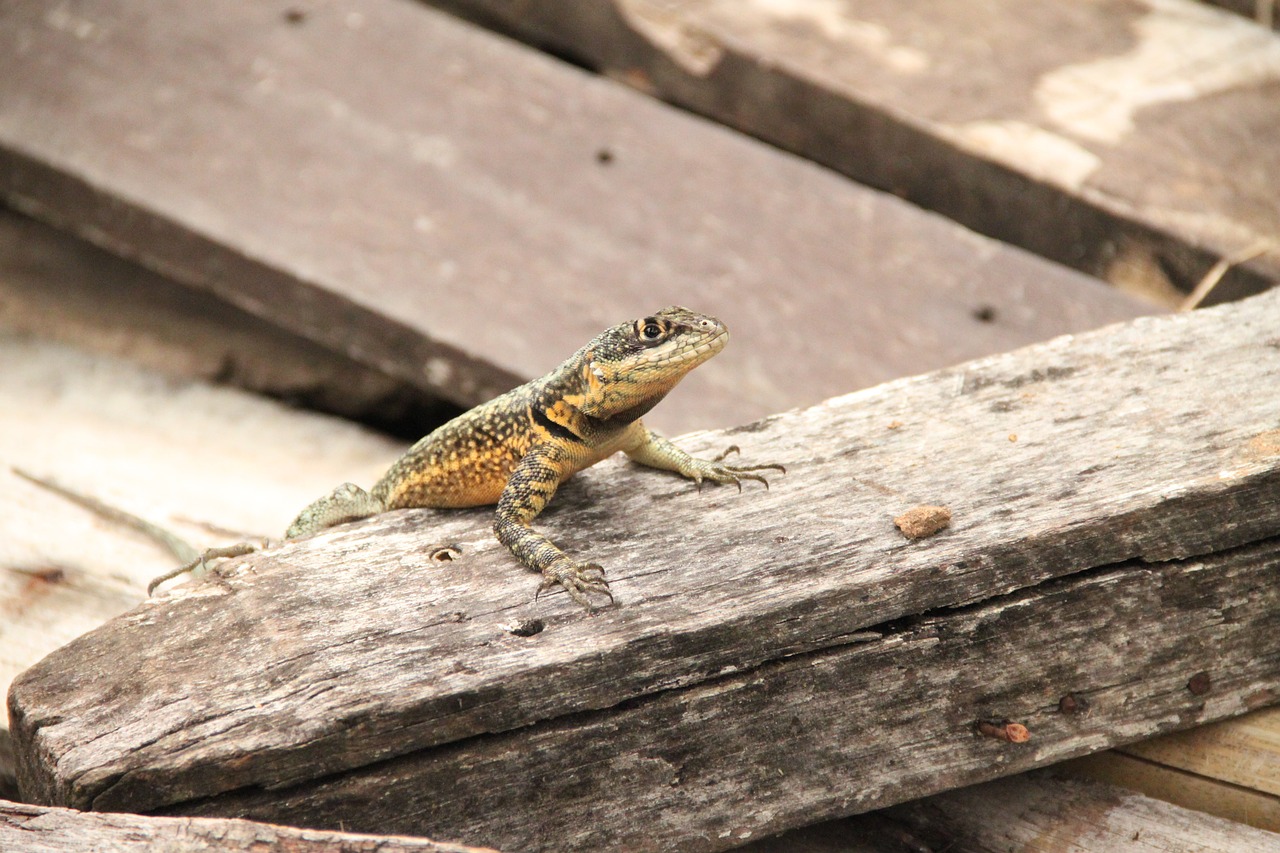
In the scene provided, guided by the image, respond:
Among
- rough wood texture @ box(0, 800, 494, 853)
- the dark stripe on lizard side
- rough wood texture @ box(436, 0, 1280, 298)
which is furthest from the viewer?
rough wood texture @ box(436, 0, 1280, 298)

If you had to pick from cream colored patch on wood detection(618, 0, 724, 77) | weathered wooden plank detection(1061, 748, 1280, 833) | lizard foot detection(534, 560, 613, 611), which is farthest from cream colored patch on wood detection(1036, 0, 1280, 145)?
lizard foot detection(534, 560, 613, 611)

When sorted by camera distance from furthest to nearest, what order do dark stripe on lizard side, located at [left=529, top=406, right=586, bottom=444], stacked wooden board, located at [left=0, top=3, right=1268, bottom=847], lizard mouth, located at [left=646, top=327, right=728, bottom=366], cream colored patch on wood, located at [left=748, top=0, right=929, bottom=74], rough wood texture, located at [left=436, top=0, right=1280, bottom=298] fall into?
1. cream colored patch on wood, located at [left=748, top=0, right=929, bottom=74]
2. rough wood texture, located at [left=436, top=0, right=1280, bottom=298]
3. stacked wooden board, located at [left=0, top=3, right=1268, bottom=847]
4. dark stripe on lizard side, located at [left=529, top=406, right=586, bottom=444]
5. lizard mouth, located at [left=646, top=327, right=728, bottom=366]

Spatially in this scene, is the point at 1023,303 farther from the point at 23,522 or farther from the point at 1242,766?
the point at 23,522

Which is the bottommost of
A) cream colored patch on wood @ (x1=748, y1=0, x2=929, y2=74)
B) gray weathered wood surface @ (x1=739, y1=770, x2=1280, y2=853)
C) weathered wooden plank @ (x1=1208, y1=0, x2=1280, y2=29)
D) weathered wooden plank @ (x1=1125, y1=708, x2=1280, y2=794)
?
gray weathered wood surface @ (x1=739, y1=770, x2=1280, y2=853)

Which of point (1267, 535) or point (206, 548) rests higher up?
point (1267, 535)

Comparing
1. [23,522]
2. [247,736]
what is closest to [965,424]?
[247,736]

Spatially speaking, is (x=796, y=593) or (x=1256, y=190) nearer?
(x=796, y=593)

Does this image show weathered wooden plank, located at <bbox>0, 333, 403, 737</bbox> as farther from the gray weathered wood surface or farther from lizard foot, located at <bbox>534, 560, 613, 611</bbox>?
the gray weathered wood surface

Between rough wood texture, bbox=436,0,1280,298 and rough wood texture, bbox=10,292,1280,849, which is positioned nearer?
rough wood texture, bbox=10,292,1280,849
